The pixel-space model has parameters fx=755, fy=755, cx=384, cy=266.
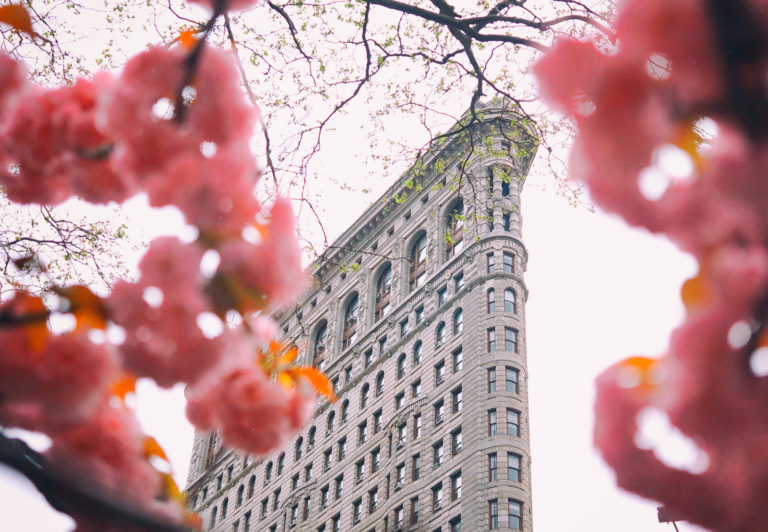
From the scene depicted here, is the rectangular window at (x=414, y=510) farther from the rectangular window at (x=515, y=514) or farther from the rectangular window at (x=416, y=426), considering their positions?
the rectangular window at (x=515, y=514)

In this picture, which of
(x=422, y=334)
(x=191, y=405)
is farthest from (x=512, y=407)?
(x=191, y=405)

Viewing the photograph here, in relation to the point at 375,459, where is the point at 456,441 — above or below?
below

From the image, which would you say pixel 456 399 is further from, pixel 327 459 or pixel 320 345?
pixel 320 345

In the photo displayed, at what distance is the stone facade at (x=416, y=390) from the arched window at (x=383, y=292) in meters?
0.12

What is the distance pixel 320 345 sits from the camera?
67.0m

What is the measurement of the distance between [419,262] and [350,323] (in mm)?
9315

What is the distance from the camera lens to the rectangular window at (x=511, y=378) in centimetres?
4494

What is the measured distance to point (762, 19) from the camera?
134 centimetres

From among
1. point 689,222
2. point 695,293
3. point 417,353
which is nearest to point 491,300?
point 417,353

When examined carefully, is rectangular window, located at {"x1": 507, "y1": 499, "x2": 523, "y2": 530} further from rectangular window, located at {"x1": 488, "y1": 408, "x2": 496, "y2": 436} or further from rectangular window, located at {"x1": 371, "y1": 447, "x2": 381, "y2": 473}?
rectangular window, located at {"x1": 371, "y1": 447, "x2": 381, "y2": 473}

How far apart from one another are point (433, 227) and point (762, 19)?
57.2 metres

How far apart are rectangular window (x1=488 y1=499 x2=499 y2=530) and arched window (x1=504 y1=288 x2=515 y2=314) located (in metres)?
13.3

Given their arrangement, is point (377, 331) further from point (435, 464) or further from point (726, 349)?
point (726, 349)

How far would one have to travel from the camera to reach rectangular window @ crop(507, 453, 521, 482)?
4100 centimetres
